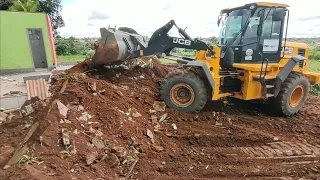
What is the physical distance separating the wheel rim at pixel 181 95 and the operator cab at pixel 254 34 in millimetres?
1240

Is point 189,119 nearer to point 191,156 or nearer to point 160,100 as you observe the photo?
point 160,100

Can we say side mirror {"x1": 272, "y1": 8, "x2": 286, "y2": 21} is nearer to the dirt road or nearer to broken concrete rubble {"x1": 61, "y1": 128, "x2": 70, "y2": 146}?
the dirt road

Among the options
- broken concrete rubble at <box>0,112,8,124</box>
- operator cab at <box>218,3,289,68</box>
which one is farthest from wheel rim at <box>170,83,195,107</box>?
broken concrete rubble at <box>0,112,8,124</box>

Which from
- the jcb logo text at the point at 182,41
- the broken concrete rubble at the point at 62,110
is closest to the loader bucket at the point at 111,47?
the jcb logo text at the point at 182,41

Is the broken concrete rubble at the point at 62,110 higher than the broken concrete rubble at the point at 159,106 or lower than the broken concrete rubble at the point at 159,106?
higher

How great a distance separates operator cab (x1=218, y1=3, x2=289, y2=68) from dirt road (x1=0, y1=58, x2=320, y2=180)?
1.42 m

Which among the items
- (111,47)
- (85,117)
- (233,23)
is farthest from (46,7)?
(85,117)

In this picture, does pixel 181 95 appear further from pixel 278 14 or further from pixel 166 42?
pixel 278 14

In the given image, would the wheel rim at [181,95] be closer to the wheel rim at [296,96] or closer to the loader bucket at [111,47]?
the loader bucket at [111,47]

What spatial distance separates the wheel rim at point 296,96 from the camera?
7.47m

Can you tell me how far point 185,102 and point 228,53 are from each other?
1.61 m

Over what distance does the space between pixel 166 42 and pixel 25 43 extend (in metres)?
6.36

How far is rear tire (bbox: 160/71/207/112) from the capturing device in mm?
6613

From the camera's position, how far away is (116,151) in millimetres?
4633
